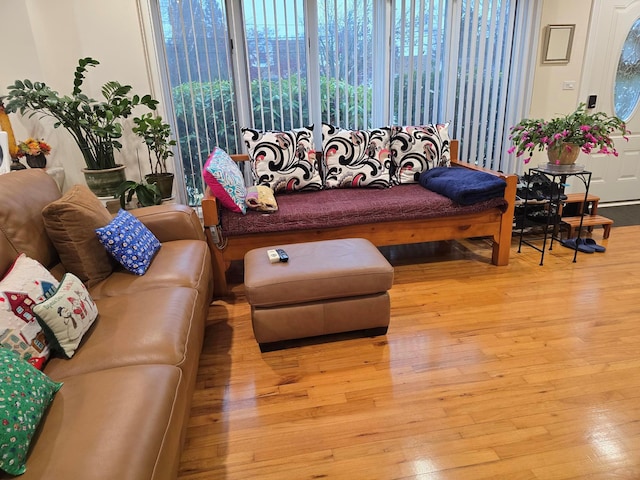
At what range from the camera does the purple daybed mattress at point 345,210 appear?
2.53 m

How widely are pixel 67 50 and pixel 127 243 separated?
2.02 metres

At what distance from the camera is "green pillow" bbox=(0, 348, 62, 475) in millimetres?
876

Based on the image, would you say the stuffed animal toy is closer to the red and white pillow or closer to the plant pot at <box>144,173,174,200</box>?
the plant pot at <box>144,173,174,200</box>

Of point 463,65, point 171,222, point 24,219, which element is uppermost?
point 463,65

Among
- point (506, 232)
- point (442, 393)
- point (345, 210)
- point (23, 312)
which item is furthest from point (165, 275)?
point (506, 232)

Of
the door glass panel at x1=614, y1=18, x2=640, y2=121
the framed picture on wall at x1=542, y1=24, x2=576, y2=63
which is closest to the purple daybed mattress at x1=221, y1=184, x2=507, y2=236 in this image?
the framed picture on wall at x1=542, y1=24, x2=576, y2=63

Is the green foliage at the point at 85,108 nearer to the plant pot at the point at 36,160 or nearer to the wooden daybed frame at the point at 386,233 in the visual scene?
the plant pot at the point at 36,160

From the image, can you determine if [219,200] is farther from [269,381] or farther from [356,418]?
[356,418]

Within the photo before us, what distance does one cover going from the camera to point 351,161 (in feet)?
10.2

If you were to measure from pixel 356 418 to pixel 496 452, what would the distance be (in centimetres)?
51

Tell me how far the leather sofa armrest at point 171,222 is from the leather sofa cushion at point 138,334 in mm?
668

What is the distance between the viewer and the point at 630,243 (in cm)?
325

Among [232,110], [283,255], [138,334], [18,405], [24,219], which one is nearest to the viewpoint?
[18,405]

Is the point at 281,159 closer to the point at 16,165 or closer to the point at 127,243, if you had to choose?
the point at 127,243
